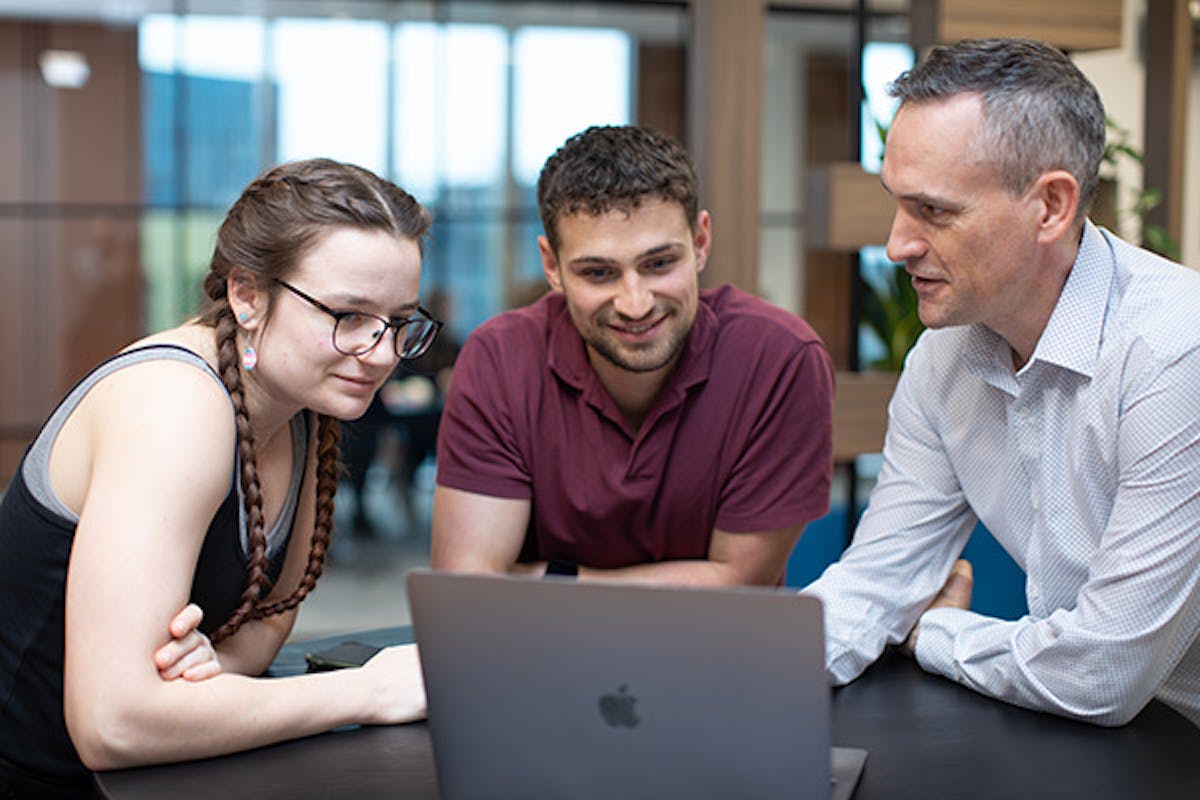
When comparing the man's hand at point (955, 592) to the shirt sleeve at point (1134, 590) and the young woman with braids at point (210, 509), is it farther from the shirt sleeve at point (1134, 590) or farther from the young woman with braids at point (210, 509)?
the young woman with braids at point (210, 509)

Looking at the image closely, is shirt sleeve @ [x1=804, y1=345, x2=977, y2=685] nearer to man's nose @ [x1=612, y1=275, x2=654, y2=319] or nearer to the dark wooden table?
the dark wooden table

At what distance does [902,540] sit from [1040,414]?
0.27 metres

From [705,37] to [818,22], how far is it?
3.21 m

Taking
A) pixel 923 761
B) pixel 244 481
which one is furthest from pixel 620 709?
pixel 244 481

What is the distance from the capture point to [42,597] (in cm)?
160

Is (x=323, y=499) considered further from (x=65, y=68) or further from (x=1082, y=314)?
(x=65, y=68)

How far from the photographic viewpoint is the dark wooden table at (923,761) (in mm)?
1337

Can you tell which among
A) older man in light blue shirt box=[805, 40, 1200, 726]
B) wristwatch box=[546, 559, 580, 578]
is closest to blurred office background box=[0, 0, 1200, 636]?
wristwatch box=[546, 559, 580, 578]

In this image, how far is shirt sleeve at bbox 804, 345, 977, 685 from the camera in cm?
184

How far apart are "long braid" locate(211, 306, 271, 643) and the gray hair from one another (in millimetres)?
978

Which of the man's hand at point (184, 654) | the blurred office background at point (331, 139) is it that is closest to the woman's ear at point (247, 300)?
the man's hand at point (184, 654)

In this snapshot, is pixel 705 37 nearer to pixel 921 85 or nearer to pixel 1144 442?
pixel 921 85

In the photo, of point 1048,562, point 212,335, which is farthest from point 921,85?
point 212,335

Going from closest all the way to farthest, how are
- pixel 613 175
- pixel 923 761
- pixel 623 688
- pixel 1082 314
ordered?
1. pixel 623 688
2. pixel 923 761
3. pixel 1082 314
4. pixel 613 175
